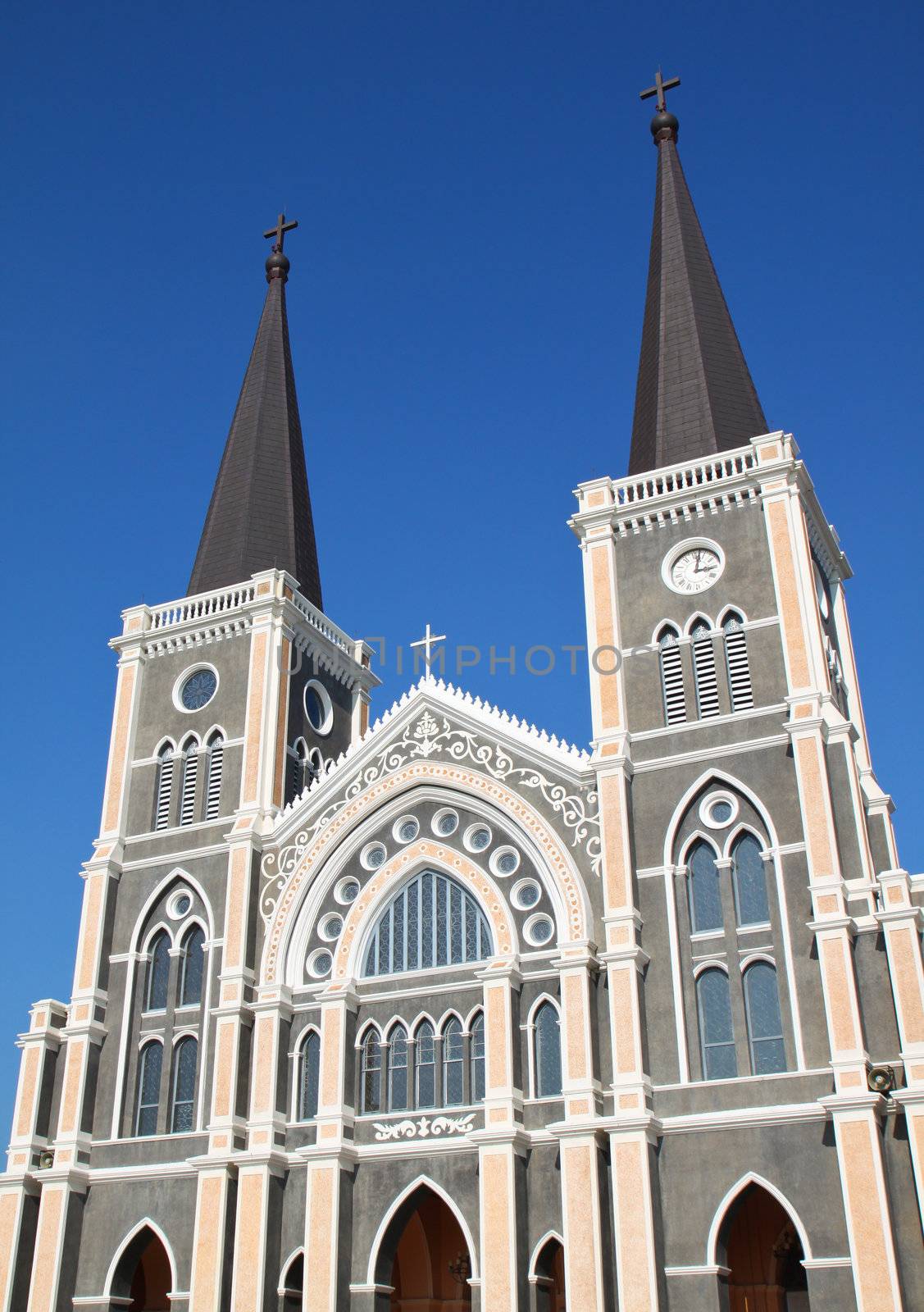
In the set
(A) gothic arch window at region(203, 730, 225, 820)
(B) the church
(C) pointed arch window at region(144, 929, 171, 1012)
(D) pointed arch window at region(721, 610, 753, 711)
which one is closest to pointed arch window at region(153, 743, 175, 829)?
(B) the church

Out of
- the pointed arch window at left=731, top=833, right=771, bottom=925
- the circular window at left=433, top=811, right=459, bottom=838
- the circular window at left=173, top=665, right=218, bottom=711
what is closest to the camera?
the pointed arch window at left=731, top=833, right=771, bottom=925

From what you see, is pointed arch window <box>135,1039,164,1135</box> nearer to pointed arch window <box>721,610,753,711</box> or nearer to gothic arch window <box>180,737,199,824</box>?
gothic arch window <box>180,737,199,824</box>

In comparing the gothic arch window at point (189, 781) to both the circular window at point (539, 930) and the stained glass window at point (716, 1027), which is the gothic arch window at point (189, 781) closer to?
the circular window at point (539, 930)

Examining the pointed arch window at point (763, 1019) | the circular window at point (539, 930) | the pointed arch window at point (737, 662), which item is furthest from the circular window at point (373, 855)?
the pointed arch window at point (763, 1019)

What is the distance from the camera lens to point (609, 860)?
27.0 metres

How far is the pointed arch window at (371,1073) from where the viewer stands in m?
27.7

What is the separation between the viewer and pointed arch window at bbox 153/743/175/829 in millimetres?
33281

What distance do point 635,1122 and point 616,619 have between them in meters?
10.5

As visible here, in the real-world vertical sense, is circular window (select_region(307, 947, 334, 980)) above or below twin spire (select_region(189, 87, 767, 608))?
below

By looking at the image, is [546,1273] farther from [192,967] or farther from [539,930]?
[192,967]

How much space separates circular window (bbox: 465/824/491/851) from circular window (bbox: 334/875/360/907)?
8.93 feet

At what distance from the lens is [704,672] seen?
28672 millimetres

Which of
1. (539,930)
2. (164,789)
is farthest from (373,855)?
(164,789)

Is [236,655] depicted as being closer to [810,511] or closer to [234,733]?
[234,733]
